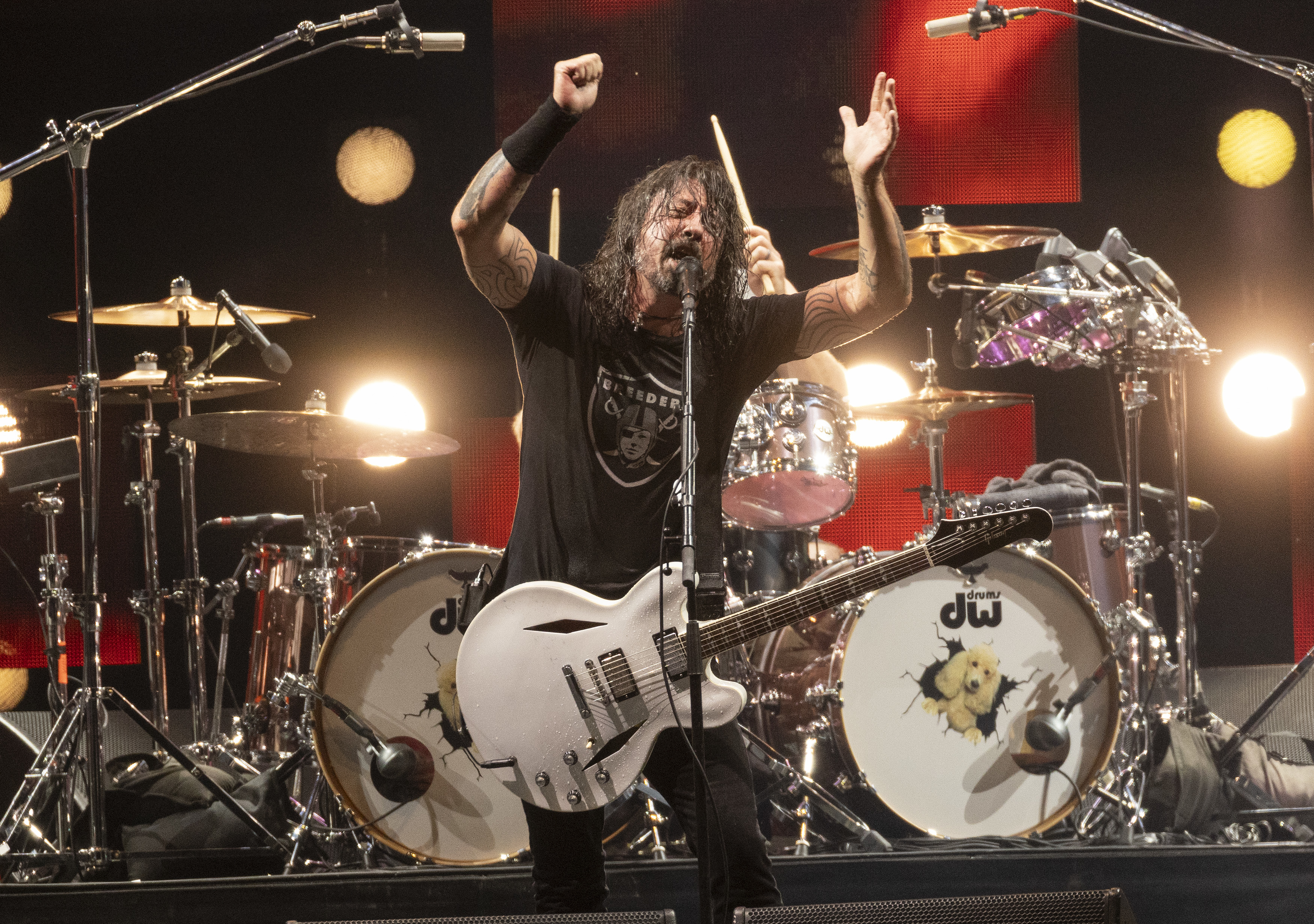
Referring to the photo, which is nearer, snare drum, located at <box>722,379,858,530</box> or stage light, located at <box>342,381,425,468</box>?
snare drum, located at <box>722,379,858,530</box>

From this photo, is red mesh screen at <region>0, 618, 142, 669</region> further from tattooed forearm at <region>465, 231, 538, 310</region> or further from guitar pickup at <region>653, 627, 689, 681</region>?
guitar pickup at <region>653, 627, 689, 681</region>

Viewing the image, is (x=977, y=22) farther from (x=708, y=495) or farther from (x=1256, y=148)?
(x=1256, y=148)

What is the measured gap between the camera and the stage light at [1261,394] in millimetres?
6027

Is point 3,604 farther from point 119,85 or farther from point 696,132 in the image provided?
point 696,132

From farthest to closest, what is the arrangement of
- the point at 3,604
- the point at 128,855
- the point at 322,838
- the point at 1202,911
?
the point at 3,604 → the point at 322,838 → the point at 128,855 → the point at 1202,911

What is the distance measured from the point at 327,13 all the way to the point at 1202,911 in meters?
5.49

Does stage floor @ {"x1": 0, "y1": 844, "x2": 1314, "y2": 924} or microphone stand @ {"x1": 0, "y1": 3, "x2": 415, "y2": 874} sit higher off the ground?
microphone stand @ {"x1": 0, "y1": 3, "x2": 415, "y2": 874}

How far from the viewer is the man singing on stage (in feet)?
7.76

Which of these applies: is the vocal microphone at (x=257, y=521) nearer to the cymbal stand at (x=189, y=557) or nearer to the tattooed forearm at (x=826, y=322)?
the cymbal stand at (x=189, y=557)

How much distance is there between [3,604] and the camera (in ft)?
19.4

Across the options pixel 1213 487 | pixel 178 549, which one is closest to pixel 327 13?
pixel 178 549

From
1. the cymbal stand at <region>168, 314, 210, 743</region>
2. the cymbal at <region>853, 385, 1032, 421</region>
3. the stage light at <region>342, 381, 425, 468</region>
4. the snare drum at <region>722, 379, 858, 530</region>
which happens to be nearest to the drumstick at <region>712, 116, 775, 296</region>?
the snare drum at <region>722, 379, 858, 530</region>

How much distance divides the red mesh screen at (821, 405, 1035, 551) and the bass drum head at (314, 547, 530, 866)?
257 centimetres

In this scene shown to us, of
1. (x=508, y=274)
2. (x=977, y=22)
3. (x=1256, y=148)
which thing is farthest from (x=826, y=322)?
(x=1256, y=148)
